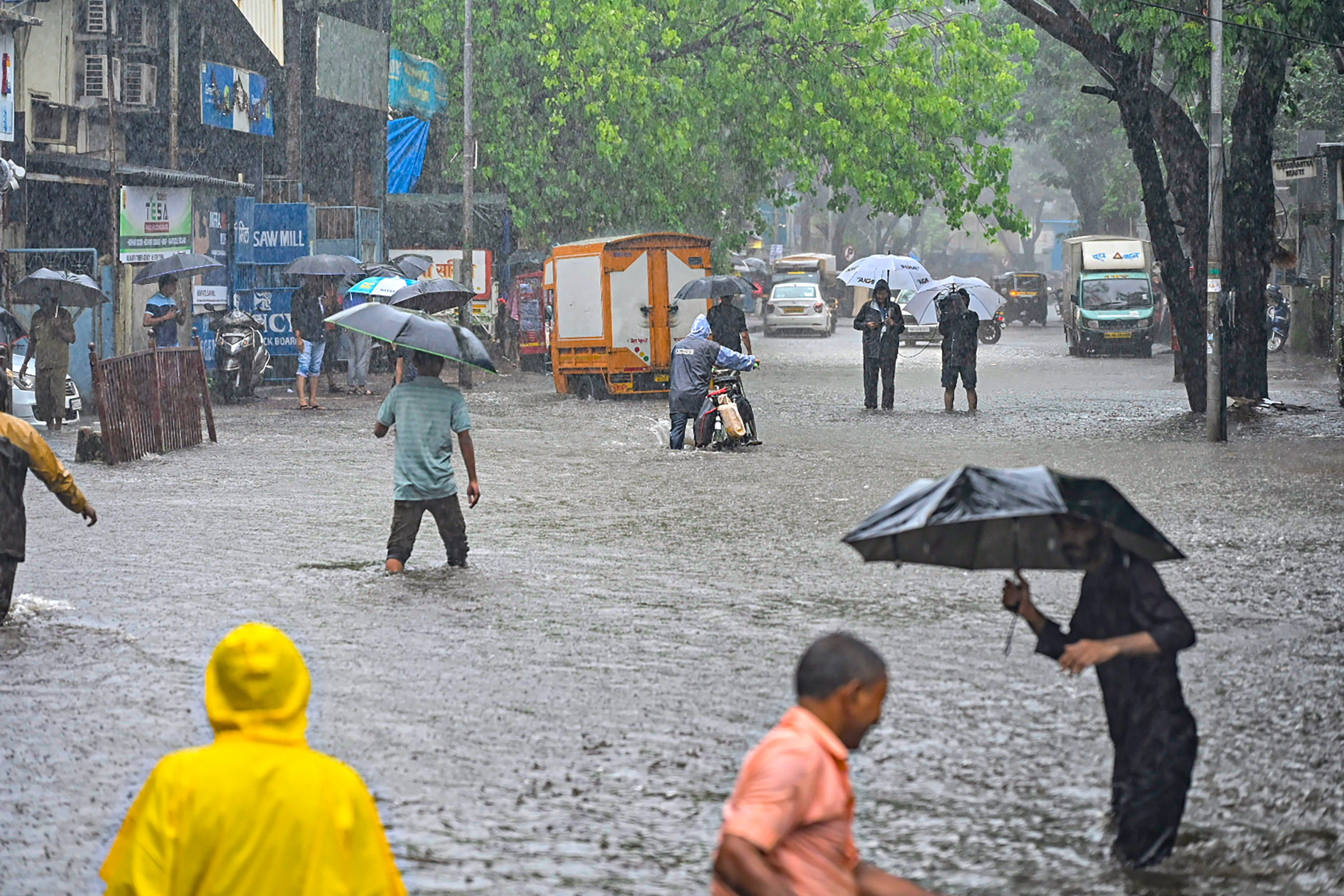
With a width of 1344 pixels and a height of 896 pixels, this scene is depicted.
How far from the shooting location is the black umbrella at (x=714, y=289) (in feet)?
80.2

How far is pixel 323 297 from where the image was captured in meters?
25.6

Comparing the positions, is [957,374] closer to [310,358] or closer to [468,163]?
[310,358]

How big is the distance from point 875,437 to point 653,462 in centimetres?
338

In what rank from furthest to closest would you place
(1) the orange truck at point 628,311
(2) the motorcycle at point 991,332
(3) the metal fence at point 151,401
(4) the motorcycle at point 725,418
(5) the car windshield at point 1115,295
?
1. (2) the motorcycle at point 991,332
2. (5) the car windshield at point 1115,295
3. (1) the orange truck at point 628,311
4. (4) the motorcycle at point 725,418
5. (3) the metal fence at point 151,401

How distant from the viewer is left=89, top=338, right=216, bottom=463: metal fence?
16.8m

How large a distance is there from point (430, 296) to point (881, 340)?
5.89m

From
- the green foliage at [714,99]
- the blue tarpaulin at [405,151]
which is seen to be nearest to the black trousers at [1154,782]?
the green foliage at [714,99]

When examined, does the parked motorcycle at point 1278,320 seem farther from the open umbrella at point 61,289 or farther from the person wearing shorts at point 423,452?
the person wearing shorts at point 423,452

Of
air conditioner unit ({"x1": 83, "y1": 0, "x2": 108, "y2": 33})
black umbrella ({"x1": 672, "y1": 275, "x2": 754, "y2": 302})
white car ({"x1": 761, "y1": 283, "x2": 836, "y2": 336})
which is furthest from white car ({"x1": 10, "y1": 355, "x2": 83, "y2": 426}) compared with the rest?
white car ({"x1": 761, "y1": 283, "x2": 836, "y2": 336})

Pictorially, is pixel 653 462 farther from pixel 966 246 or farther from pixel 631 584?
pixel 966 246

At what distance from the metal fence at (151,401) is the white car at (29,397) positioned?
1.93 meters

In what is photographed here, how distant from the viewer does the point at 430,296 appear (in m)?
23.1

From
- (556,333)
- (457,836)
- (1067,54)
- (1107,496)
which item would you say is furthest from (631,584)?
(1067,54)

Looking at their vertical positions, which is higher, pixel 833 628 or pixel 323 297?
pixel 323 297
